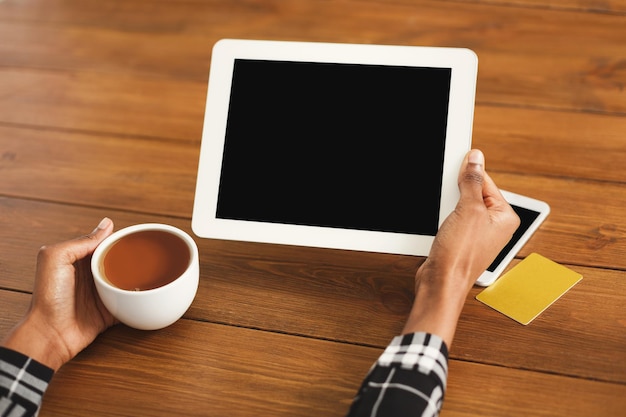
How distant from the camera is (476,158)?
100 centimetres

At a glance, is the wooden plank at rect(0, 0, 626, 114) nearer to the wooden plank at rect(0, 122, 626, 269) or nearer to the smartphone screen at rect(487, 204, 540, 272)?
the wooden plank at rect(0, 122, 626, 269)

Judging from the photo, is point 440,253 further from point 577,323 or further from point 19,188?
point 19,188

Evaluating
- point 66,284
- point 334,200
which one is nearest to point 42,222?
point 66,284

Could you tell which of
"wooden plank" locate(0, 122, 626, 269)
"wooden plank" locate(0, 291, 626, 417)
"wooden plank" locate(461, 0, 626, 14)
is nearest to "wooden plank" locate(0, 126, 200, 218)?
"wooden plank" locate(0, 122, 626, 269)

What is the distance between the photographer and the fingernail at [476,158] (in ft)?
3.28

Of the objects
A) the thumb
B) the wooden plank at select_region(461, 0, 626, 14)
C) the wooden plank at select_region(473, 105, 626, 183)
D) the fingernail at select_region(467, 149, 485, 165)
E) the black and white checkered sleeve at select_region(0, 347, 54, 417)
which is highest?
the wooden plank at select_region(461, 0, 626, 14)

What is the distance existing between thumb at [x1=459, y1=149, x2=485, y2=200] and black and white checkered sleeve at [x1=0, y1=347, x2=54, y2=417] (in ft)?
1.98

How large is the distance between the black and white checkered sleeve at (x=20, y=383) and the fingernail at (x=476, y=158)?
628 millimetres

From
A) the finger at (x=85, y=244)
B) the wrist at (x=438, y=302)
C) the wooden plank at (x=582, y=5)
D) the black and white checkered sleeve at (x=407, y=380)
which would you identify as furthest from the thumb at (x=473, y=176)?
the wooden plank at (x=582, y=5)

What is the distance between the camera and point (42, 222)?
1217 mm

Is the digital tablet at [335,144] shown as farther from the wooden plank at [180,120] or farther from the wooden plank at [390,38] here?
the wooden plank at [390,38]

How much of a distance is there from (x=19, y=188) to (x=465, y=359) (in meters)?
0.84

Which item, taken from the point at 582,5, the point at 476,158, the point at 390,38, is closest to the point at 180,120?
the point at 390,38

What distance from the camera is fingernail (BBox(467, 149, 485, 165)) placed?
3.28 feet
